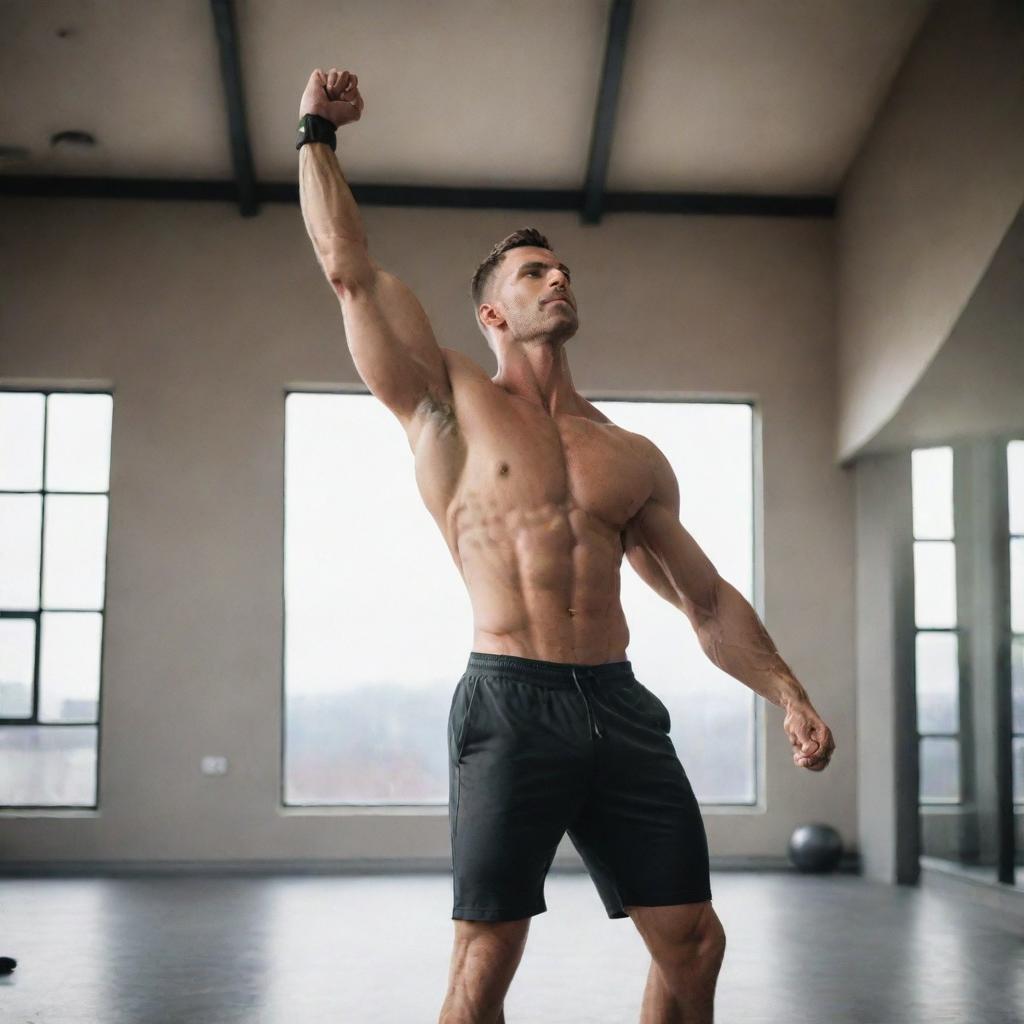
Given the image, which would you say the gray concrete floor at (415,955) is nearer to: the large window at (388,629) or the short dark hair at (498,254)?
the large window at (388,629)

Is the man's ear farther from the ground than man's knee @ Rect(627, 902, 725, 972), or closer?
farther from the ground

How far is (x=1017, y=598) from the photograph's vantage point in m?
5.20

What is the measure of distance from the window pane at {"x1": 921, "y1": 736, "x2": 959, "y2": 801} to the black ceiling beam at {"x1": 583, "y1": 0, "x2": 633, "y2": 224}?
3.11m

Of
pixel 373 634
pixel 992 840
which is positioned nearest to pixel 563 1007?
pixel 992 840

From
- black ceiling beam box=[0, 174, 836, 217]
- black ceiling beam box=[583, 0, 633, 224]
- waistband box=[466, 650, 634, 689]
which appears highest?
black ceiling beam box=[583, 0, 633, 224]

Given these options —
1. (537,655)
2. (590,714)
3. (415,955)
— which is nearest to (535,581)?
→ (537,655)

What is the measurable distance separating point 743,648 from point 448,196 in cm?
497

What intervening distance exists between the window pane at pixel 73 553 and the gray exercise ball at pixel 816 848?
3.63 metres

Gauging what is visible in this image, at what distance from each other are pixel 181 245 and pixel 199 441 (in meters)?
1.03

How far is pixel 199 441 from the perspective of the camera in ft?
21.4

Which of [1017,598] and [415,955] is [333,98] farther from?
[1017,598]

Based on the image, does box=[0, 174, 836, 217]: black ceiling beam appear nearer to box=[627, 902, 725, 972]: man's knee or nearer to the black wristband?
the black wristband

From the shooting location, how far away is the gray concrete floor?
358cm

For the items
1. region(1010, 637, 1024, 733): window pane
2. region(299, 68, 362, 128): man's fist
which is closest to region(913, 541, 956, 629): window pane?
region(1010, 637, 1024, 733): window pane
